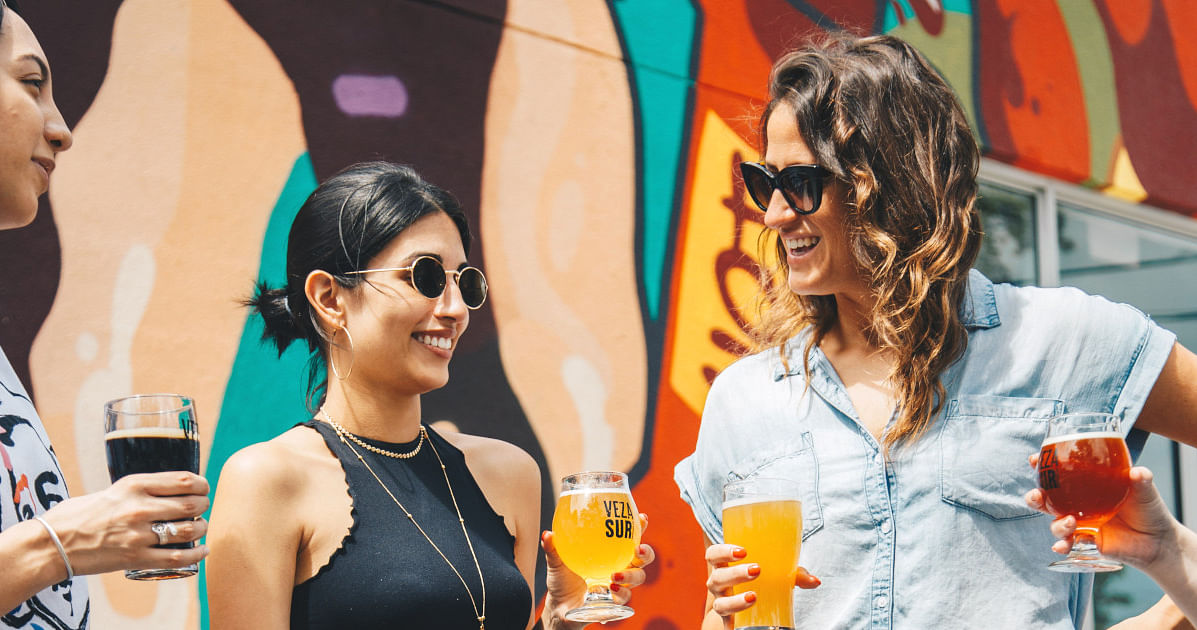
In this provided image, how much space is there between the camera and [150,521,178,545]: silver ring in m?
1.78

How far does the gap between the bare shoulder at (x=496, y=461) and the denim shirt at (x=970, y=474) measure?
1.97ft

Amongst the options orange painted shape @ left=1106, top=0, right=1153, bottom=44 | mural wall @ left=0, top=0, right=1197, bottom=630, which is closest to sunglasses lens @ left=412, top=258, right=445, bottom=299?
mural wall @ left=0, top=0, right=1197, bottom=630

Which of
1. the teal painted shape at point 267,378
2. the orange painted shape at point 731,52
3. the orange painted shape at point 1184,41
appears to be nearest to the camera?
the teal painted shape at point 267,378

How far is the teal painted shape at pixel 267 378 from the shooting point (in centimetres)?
334

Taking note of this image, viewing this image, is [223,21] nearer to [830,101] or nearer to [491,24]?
[491,24]

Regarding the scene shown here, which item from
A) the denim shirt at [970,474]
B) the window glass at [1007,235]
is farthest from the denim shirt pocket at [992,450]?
the window glass at [1007,235]

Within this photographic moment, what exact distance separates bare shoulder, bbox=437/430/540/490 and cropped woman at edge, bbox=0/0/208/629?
0.95 m

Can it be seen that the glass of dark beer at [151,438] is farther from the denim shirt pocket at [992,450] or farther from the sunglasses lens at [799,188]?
the denim shirt pocket at [992,450]

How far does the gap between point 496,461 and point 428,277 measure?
503mm

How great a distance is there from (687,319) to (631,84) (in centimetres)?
86

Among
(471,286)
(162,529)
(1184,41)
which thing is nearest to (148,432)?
(162,529)

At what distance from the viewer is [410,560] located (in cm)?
245

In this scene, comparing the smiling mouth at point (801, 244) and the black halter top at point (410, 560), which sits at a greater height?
the smiling mouth at point (801, 244)

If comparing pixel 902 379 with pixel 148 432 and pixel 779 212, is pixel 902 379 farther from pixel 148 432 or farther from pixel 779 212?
pixel 148 432
